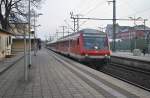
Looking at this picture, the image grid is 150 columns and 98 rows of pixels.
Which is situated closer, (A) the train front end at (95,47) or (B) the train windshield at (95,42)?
(A) the train front end at (95,47)

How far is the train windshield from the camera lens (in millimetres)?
27078

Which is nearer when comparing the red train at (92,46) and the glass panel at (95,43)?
the red train at (92,46)

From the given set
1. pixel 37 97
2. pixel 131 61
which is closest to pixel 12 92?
pixel 37 97

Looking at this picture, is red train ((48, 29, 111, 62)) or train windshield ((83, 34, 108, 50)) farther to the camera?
train windshield ((83, 34, 108, 50))

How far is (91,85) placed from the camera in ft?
45.3

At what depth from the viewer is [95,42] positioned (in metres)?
27.3

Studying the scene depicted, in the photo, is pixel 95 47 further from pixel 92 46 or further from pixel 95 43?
pixel 95 43

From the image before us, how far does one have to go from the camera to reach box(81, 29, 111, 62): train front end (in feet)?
87.2

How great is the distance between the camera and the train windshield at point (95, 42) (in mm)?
27078

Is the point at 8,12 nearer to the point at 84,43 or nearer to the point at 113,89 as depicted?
the point at 84,43

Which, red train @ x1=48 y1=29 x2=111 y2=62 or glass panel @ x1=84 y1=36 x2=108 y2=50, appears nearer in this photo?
red train @ x1=48 y1=29 x2=111 y2=62

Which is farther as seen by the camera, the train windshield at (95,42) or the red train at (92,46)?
the train windshield at (95,42)

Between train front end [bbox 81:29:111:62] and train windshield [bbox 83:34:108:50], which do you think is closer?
train front end [bbox 81:29:111:62]

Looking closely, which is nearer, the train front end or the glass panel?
the train front end
